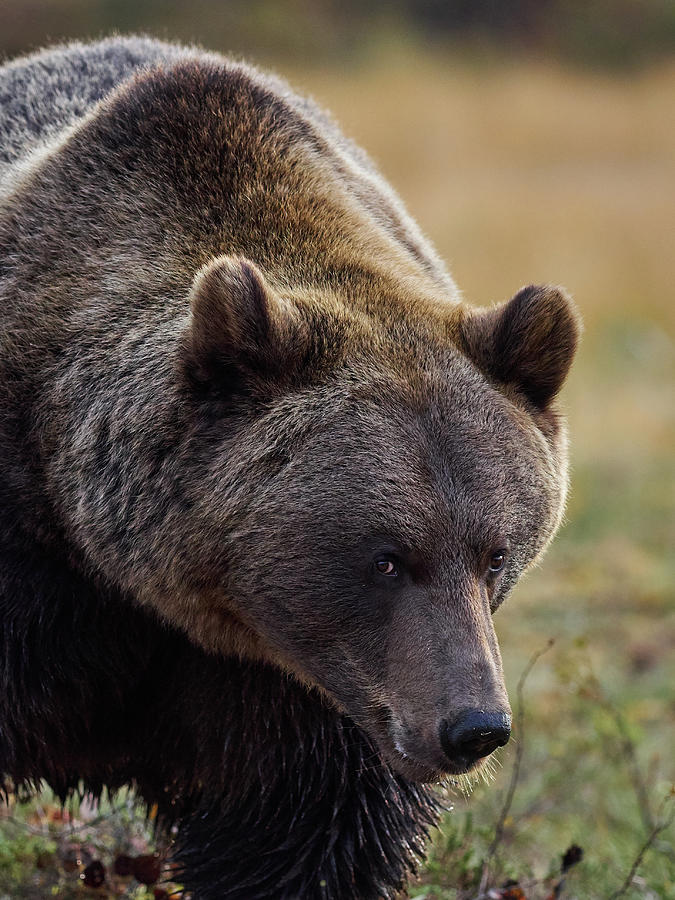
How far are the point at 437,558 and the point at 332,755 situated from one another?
46.7 inches

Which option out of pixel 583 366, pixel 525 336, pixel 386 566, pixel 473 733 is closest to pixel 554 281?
pixel 583 366

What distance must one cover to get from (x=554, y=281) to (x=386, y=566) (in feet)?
50.2

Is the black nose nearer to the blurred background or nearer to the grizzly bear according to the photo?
the grizzly bear

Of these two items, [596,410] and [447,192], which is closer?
[596,410]

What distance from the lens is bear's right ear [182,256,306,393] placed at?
3787 millimetres

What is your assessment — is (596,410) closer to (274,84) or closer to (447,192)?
(447,192)

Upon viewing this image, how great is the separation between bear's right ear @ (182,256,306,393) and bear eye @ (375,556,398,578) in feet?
2.21

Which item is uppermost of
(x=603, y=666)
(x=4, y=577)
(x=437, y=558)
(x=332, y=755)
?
(x=437, y=558)

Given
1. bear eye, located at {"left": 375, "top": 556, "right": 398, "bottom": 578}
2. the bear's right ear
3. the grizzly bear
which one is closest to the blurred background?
the grizzly bear

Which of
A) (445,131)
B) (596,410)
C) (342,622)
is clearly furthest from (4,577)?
(445,131)

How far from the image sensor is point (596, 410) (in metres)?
14.6

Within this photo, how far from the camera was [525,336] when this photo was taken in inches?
165

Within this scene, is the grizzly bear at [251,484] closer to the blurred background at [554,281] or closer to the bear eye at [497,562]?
the bear eye at [497,562]

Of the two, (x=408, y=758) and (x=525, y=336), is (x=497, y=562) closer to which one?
(x=408, y=758)
